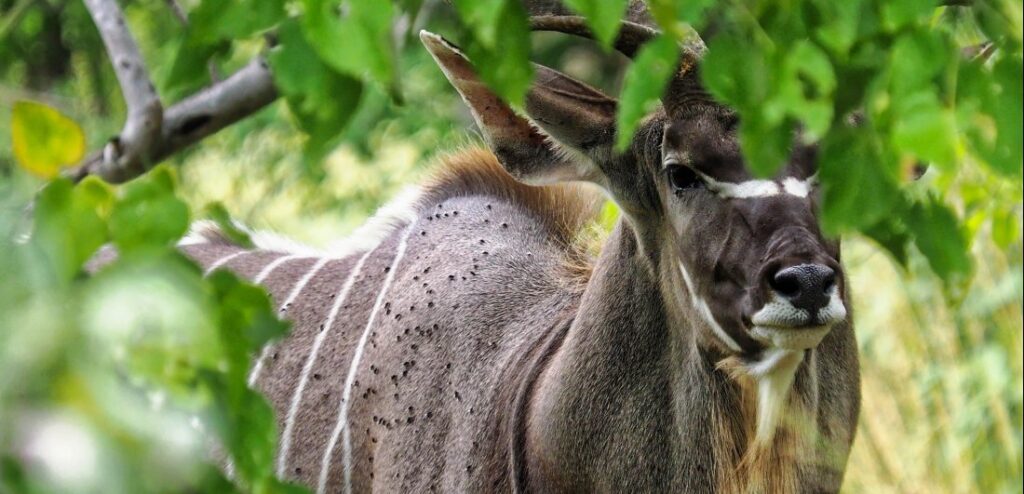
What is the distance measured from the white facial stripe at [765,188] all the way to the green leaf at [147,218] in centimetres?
155

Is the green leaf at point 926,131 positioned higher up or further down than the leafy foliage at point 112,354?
higher up

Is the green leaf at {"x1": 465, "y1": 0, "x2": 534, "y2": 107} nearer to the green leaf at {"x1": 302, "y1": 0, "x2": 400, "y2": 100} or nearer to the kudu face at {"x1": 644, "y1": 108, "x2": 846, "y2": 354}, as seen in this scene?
the green leaf at {"x1": 302, "y1": 0, "x2": 400, "y2": 100}

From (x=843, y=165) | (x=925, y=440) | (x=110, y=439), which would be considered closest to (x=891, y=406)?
(x=925, y=440)

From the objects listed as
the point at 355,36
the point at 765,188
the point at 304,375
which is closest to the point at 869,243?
the point at 765,188

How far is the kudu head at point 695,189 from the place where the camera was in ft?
8.54

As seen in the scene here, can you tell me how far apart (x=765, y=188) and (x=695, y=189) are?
20 centimetres

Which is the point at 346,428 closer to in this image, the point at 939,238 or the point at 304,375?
the point at 304,375

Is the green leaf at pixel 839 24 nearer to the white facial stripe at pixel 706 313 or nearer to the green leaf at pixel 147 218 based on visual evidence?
the green leaf at pixel 147 218

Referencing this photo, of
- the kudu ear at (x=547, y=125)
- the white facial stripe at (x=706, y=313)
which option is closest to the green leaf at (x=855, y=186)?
the white facial stripe at (x=706, y=313)

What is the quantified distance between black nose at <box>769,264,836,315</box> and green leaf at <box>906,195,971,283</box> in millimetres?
935

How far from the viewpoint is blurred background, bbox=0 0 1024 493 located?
17.4 feet

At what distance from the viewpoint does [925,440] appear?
546 centimetres

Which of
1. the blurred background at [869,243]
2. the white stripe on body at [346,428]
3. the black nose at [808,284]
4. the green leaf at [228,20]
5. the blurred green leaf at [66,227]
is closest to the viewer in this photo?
the blurred green leaf at [66,227]

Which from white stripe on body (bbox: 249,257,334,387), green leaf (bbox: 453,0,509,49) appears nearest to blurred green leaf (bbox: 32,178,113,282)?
green leaf (bbox: 453,0,509,49)
